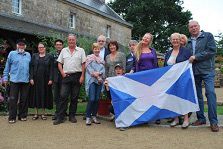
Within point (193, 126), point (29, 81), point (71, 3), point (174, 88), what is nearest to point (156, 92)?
point (174, 88)

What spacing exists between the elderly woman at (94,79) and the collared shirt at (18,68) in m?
1.47

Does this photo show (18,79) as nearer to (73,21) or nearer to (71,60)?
(71,60)

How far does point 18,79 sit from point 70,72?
1.26m

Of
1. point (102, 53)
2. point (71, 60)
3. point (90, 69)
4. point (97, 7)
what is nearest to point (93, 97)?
point (90, 69)

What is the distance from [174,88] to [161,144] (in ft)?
5.81

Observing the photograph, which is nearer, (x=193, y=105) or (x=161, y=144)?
(x=161, y=144)

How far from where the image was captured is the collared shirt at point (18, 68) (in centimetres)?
848

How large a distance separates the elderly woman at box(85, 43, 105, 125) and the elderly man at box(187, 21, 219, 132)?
6.51 ft

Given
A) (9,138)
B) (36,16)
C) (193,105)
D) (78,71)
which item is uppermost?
(36,16)

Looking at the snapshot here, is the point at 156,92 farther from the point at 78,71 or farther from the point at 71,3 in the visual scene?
the point at 71,3

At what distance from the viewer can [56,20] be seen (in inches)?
1030

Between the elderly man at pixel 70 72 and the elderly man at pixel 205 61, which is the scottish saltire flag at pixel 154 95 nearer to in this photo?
the elderly man at pixel 205 61

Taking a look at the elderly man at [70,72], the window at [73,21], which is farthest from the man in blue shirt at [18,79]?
the window at [73,21]

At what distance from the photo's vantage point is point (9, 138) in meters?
6.77
